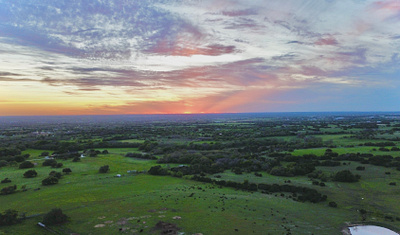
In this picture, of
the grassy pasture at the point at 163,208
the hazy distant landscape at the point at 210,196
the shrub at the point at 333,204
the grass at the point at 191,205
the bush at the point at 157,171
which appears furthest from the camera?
the bush at the point at 157,171

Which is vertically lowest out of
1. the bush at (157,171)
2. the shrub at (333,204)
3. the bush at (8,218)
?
the bush at (157,171)

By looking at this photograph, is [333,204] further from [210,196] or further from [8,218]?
[8,218]

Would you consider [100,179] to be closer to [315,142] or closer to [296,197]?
[296,197]

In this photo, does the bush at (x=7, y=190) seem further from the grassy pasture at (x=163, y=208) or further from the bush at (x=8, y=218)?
the bush at (x=8, y=218)

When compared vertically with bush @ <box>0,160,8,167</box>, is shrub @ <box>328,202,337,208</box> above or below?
above

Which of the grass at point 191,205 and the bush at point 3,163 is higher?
the grass at point 191,205

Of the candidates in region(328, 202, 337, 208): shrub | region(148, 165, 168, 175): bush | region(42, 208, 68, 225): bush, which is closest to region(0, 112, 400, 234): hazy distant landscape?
region(328, 202, 337, 208): shrub

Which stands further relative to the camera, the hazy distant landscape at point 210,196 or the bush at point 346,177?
the bush at point 346,177

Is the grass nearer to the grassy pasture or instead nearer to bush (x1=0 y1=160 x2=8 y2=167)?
the grassy pasture

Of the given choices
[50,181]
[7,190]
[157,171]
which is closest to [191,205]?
[157,171]

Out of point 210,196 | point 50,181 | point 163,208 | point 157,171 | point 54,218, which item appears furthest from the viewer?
point 157,171

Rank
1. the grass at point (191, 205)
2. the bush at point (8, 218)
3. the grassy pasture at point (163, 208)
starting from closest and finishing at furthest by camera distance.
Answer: the grassy pasture at point (163, 208)
the grass at point (191, 205)
the bush at point (8, 218)

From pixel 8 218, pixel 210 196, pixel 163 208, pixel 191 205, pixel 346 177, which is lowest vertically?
pixel 210 196

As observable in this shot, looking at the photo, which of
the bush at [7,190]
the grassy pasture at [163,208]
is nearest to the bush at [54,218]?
the grassy pasture at [163,208]
